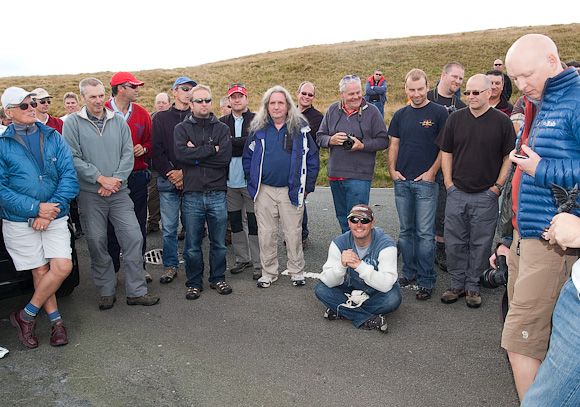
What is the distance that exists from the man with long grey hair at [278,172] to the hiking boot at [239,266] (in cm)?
53

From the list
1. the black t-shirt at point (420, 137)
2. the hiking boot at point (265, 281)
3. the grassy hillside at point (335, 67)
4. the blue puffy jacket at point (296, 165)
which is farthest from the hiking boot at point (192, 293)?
the grassy hillside at point (335, 67)

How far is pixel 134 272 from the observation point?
16.9 feet

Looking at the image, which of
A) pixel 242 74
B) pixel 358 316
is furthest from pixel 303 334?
pixel 242 74

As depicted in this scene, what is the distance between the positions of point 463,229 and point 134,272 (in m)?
3.39

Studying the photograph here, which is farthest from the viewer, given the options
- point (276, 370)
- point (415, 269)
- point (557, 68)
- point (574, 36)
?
point (574, 36)

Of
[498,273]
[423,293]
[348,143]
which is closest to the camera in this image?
[498,273]

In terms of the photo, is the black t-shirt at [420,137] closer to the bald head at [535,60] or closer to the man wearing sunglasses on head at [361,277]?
the man wearing sunglasses on head at [361,277]

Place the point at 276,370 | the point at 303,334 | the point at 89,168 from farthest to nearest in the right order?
1. the point at 89,168
2. the point at 303,334
3. the point at 276,370

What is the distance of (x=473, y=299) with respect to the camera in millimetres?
4844

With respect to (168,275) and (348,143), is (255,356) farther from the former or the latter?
(348,143)

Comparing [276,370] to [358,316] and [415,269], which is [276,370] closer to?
[358,316]

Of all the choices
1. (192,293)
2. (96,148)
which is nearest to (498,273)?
(192,293)

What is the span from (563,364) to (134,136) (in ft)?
16.5

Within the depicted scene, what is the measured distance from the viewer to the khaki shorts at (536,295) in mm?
2670
